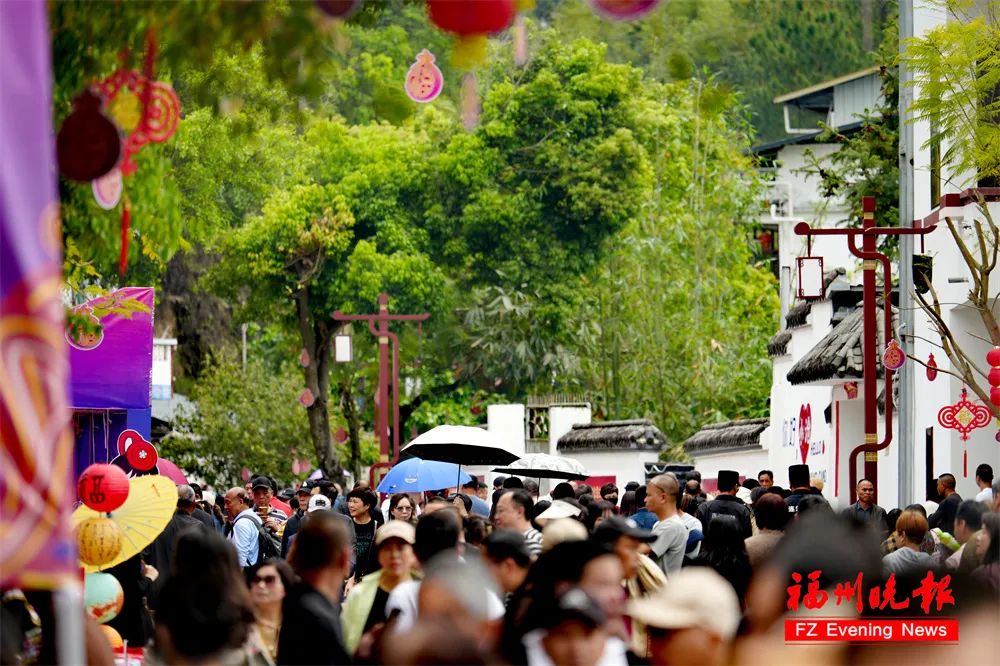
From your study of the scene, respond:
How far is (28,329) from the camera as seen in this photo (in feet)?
18.6

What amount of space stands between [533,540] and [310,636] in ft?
12.8

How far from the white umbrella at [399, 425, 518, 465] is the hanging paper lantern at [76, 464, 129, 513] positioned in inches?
331

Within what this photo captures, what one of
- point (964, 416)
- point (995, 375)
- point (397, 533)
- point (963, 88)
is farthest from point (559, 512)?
point (964, 416)

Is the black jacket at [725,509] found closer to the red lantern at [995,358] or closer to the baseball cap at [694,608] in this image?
the red lantern at [995,358]

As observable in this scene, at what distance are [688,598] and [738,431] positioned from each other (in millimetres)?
31553

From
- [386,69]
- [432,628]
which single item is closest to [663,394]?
[386,69]

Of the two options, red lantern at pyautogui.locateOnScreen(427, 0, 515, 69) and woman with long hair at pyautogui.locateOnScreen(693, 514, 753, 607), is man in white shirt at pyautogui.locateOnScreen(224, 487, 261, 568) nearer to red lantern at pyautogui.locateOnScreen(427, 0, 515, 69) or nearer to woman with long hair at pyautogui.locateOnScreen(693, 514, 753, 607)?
woman with long hair at pyautogui.locateOnScreen(693, 514, 753, 607)

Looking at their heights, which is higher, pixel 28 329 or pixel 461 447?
pixel 28 329

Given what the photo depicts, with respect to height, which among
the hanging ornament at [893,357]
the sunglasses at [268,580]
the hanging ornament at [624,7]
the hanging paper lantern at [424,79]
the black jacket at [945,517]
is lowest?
the black jacket at [945,517]

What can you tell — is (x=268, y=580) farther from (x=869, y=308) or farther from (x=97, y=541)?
(x=869, y=308)

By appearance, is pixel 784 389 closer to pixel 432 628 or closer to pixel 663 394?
pixel 663 394

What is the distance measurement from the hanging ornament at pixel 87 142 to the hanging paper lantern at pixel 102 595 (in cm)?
310

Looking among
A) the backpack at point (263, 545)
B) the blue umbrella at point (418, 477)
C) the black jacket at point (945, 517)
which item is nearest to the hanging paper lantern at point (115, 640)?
the backpack at point (263, 545)

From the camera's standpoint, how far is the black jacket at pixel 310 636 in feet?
25.6
